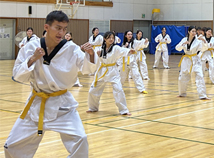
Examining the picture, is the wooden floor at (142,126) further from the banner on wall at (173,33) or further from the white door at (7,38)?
the banner on wall at (173,33)

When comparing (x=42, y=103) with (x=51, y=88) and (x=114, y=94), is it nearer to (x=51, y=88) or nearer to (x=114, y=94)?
(x=51, y=88)

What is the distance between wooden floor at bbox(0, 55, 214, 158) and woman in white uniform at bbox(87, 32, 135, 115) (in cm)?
25

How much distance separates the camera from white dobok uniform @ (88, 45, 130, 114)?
7.94 meters

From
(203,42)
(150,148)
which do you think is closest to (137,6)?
(203,42)

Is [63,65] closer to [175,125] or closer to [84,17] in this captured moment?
[175,125]

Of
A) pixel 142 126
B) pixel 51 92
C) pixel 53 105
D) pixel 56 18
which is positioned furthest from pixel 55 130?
pixel 142 126

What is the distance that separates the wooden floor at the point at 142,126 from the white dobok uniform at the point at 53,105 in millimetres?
1472

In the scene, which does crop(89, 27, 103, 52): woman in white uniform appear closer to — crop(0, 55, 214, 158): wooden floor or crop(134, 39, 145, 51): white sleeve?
crop(134, 39, 145, 51): white sleeve

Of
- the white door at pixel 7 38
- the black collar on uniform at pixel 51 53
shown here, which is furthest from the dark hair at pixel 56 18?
the white door at pixel 7 38

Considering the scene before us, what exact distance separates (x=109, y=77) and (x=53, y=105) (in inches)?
170

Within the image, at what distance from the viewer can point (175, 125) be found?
6996 mm

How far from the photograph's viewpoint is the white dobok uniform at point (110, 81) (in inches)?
313

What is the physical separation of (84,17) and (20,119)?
22.2 meters

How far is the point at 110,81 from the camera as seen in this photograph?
26.3 ft
